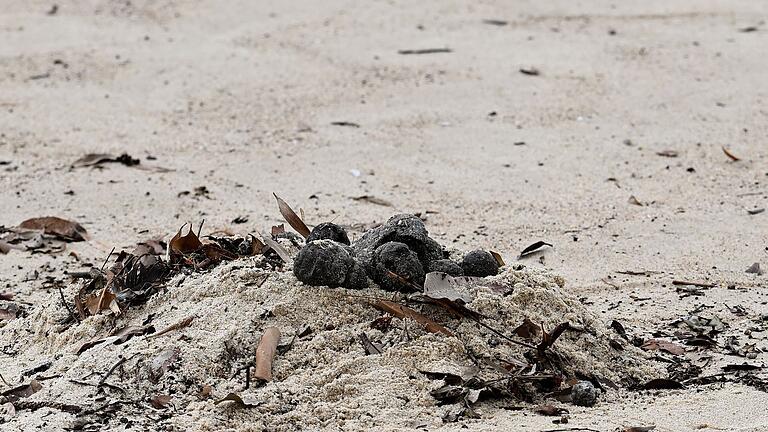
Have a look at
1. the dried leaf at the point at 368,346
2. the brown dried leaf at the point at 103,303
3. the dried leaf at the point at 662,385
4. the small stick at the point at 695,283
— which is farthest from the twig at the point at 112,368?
the small stick at the point at 695,283

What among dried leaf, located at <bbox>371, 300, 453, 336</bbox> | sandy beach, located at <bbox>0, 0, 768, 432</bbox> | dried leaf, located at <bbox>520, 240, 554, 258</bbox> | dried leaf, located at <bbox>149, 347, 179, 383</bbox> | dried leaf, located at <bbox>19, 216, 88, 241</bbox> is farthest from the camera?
dried leaf, located at <bbox>19, 216, 88, 241</bbox>

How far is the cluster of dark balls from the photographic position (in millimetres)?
3379

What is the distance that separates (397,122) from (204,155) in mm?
1171

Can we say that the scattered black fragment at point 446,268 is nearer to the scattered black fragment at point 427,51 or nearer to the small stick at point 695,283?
the small stick at point 695,283

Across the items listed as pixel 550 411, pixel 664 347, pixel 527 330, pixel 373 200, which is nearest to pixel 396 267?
pixel 527 330

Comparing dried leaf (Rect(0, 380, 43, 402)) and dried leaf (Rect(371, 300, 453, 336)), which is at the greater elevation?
dried leaf (Rect(371, 300, 453, 336))

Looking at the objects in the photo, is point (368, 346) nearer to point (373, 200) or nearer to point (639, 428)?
point (639, 428)

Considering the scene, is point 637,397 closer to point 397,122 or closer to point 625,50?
point 397,122

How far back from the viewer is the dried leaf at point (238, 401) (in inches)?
119

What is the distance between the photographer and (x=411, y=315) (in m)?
3.34

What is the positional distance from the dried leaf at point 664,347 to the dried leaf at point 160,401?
1554mm

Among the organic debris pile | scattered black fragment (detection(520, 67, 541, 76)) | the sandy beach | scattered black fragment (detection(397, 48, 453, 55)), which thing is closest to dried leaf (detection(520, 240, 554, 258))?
the sandy beach

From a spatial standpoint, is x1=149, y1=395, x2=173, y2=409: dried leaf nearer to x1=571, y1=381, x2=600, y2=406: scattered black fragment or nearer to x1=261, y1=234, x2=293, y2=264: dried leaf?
x1=261, y1=234, x2=293, y2=264: dried leaf

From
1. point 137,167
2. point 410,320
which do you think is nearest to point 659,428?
point 410,320
